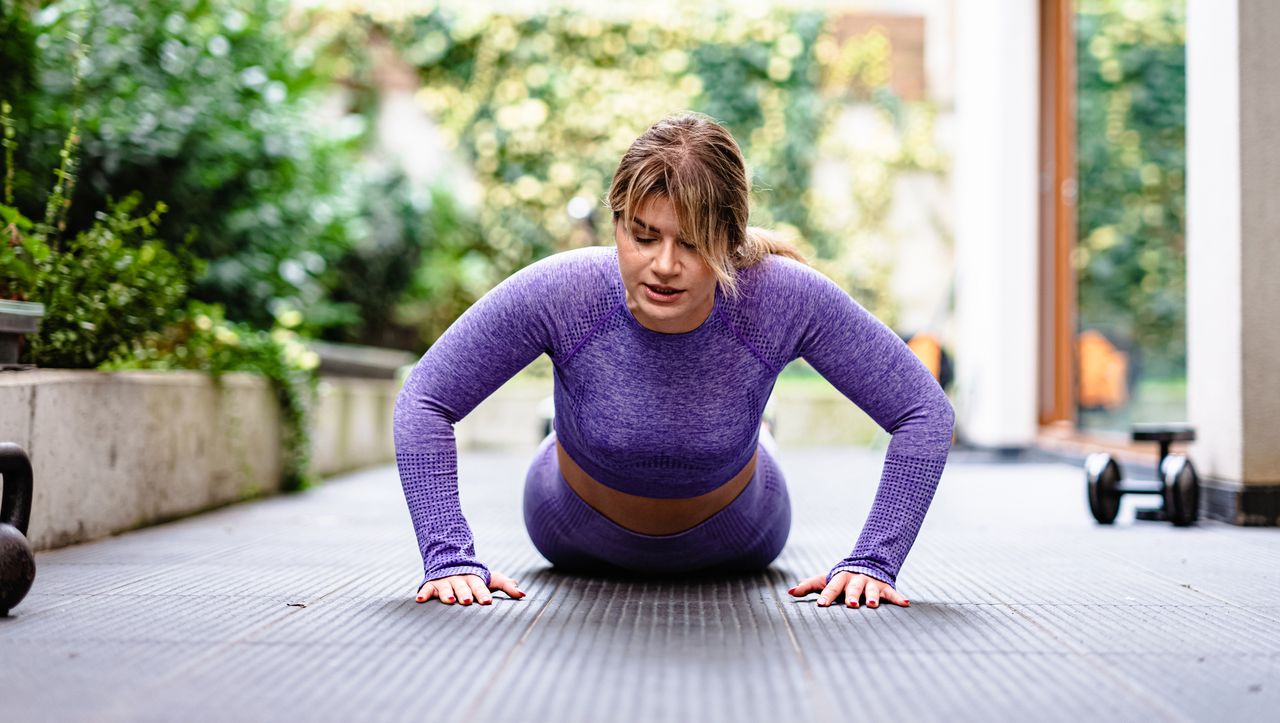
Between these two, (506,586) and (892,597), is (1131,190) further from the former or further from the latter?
(506,586)

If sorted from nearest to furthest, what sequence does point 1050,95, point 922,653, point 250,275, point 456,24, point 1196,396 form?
point 922,653
point 1196,396
point 250,275
point 1050,95
point 456,24

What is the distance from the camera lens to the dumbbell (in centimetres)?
330

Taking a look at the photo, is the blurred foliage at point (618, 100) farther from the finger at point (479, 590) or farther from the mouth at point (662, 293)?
the mouth at point (662, 293)

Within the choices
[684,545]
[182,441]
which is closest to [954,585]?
[684,545]

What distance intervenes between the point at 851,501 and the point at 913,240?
4.97 metres

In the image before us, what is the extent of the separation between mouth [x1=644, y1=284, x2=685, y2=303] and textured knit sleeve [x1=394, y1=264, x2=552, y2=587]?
24 cm

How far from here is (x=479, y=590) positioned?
1917 mm

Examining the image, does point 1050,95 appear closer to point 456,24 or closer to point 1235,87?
point 1235,87

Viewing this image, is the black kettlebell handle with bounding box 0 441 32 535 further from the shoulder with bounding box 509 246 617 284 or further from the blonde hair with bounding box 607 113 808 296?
the blonde hair with bounding box 607 113 808 296

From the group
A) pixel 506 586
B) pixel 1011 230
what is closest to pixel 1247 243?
pixel 506 586

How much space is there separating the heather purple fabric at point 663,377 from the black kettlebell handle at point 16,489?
610 mm

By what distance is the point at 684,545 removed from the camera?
7.21 feet

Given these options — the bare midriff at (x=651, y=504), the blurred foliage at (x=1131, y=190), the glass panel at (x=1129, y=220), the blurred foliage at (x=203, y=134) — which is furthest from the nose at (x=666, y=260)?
the blurred foliage at (x=1131, y=190)

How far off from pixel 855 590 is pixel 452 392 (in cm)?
79
